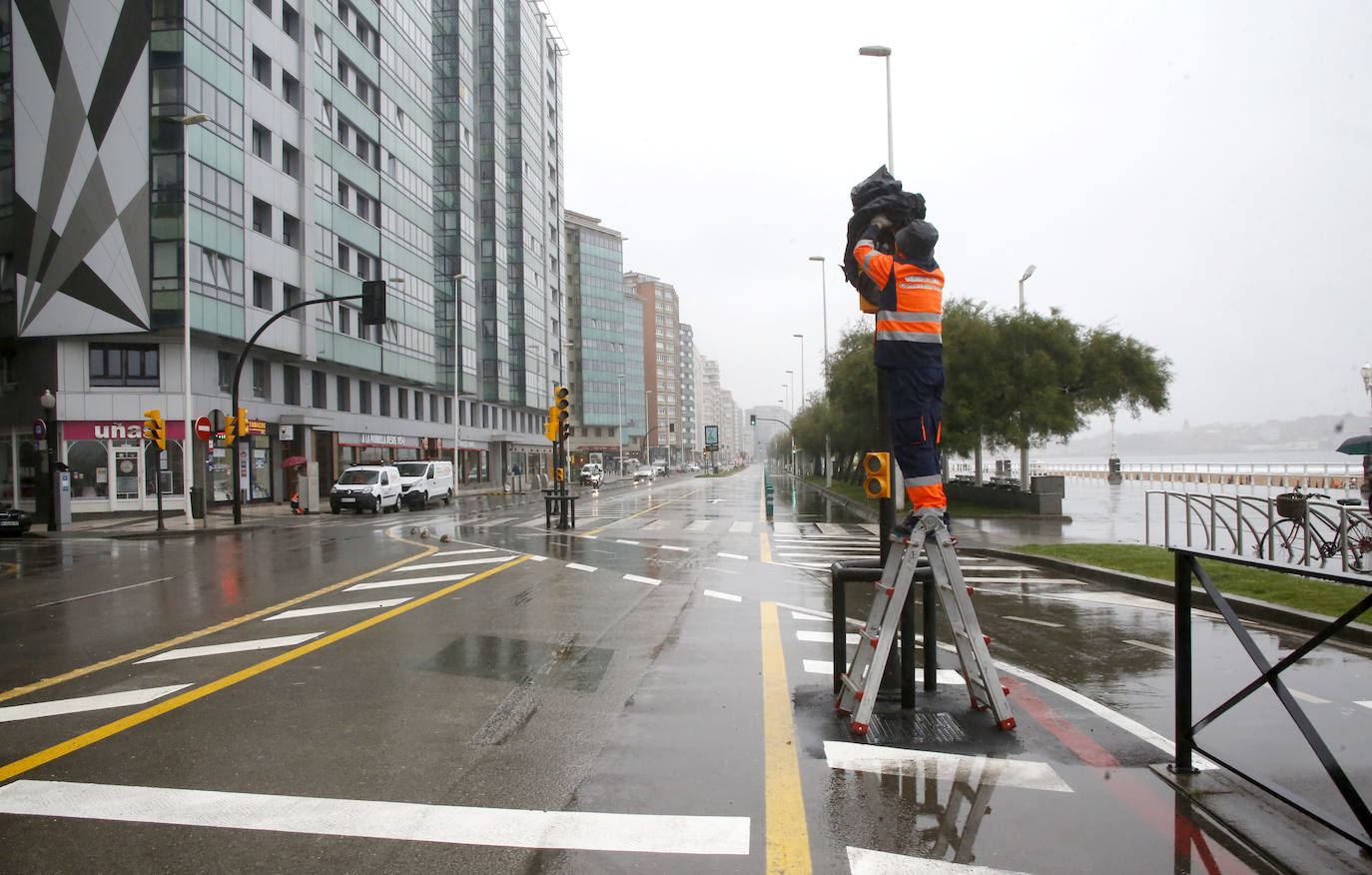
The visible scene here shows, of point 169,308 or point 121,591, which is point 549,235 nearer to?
point 169,308

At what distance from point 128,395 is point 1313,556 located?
35139 mm

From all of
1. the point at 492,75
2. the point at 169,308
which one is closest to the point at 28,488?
the point at 169,308

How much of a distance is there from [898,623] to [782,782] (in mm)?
1252

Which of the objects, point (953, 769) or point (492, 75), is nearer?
point (953, 769)

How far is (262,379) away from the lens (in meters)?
36.1

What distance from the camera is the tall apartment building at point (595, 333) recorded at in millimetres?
113750

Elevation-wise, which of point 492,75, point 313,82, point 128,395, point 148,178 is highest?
point 492,75

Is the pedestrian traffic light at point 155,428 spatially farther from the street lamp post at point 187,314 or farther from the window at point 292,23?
the window at point 292,23

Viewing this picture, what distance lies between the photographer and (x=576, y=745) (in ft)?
14.9

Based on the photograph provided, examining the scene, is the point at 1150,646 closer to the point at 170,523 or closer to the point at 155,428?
the point at 155,428

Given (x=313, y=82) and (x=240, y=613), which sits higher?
(x=313, y=82)

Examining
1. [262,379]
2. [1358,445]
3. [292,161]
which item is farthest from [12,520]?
[1358,445]

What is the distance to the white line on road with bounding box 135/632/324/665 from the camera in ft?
22.7

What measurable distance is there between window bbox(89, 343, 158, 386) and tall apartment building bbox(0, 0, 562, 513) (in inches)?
2.1
